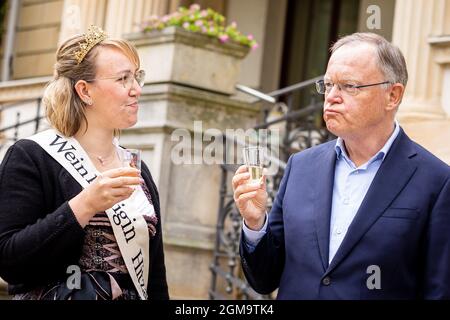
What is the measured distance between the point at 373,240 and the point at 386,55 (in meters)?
0.65

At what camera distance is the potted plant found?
922 cm

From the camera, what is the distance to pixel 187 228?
8.98 metres

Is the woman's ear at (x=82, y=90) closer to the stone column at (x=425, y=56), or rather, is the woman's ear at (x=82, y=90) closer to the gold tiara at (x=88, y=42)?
the gold tiara at (x=88, y=42)

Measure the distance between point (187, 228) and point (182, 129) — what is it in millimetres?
832

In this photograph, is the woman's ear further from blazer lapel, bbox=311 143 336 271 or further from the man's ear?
the man's ear

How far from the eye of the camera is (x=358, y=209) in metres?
3.64

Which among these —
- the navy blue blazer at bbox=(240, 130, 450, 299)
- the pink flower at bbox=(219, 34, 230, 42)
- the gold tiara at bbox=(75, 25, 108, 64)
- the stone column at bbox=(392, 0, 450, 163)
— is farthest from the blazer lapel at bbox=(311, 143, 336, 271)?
the pink flower at bbox=(219, 34, 230, 42)

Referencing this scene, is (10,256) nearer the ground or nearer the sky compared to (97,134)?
nearer the ground

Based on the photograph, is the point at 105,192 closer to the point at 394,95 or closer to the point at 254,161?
the point at 254,161

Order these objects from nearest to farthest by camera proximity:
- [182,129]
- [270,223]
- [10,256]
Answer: [10,256] < [270,223] < [182,129]

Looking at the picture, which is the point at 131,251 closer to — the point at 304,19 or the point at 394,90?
the point at 394,90

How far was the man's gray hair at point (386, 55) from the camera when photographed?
12.1ft

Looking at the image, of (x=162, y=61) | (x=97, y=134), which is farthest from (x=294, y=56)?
(x=97, y=134)

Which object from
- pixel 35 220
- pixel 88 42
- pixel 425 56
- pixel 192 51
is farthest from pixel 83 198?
pixel 192 51
